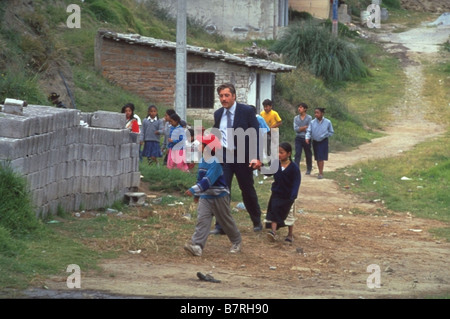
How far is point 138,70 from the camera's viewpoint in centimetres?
2361

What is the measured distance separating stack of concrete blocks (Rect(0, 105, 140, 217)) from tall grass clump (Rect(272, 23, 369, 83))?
2192 centimetres

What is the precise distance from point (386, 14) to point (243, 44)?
16341 millimetres

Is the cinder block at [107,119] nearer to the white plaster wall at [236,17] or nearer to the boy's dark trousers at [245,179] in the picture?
the boy's dark trousers at [245,179]

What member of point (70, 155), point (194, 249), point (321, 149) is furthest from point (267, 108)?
point (194, 249)

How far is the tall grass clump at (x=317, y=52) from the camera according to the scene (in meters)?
33.7

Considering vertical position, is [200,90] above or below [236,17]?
below

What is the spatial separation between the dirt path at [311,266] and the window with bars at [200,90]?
10.4 meters

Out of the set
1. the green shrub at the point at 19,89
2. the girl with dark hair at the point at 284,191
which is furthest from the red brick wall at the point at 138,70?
the girl with dark hair at the point at 284,191

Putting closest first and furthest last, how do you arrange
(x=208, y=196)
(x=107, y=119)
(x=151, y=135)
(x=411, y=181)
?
(x=208, y=196) < (x=107, y=119) < (x=151, y=135) < (x=411, y=181)

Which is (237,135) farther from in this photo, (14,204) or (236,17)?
(236,17)

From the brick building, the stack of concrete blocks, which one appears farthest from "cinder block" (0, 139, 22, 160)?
the brick building

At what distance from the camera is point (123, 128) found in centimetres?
1221

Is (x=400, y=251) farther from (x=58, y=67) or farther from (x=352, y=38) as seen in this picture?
(x=352, y=38)

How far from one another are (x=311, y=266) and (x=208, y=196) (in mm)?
1394
